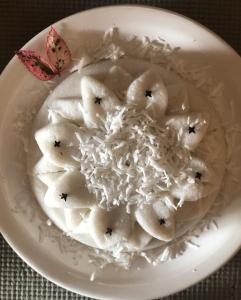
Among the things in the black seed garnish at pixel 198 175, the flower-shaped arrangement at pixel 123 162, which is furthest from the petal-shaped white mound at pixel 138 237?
the black seed garnish at pixel 198 175

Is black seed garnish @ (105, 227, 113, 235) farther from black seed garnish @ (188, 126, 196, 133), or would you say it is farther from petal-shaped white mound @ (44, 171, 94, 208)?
black seed garnish @ (188, 126, 196, 133)

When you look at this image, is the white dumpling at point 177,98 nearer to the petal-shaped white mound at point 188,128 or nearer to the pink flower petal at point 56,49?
the petal-shaped white mound at point 188,128

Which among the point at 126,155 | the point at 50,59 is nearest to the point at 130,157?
the point at 126,155

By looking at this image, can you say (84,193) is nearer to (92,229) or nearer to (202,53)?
(92,229)

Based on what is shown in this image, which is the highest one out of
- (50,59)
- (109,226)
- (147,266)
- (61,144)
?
(50,59)

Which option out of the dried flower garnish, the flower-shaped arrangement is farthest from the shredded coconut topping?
the dried flower garnish

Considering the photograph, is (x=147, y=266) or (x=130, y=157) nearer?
(x=130, y=157)

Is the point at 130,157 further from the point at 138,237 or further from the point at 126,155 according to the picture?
the point at 138,237
